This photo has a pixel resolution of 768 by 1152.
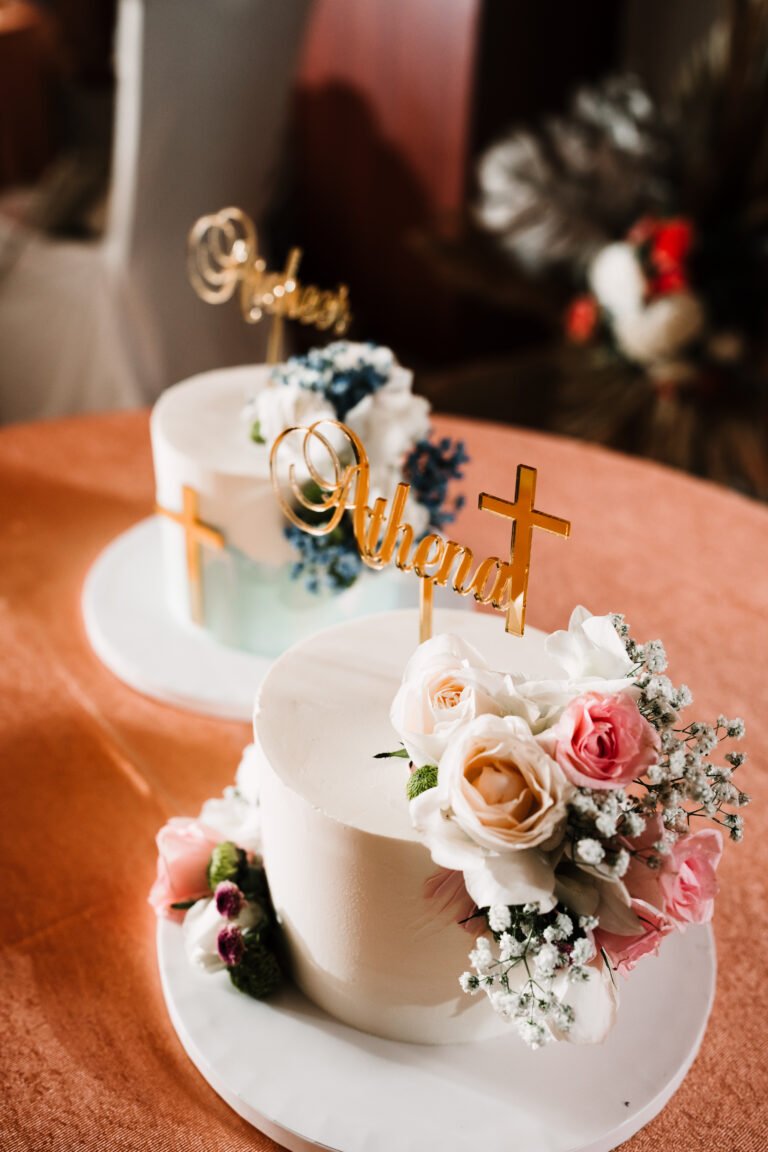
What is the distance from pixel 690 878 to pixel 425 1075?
0.28m

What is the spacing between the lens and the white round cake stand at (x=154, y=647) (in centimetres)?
136

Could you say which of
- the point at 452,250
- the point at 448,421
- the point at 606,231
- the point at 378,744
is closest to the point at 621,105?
the point at 606,231

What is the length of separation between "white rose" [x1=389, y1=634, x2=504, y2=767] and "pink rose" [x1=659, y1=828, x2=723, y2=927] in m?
→ 0.16

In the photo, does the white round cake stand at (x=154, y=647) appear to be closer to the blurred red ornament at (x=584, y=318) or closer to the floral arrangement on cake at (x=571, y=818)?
the floral arrangement on cake at (x=571, y=818)

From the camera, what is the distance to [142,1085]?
3.01 ft

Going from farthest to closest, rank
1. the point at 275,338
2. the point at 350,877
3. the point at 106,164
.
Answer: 1. the point at 106,164
2. the point at 275,338
3. the point at 350,877

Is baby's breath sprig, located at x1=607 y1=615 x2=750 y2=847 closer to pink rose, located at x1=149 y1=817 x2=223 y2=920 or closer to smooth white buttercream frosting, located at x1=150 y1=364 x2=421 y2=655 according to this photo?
pink rose, located at x1=149 y1=817 x2=223 y2=920

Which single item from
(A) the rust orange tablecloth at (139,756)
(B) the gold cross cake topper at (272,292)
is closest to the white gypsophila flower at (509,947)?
(A) the rust orange tablecloth at (139,756)

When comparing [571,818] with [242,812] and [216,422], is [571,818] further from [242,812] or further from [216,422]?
[216,422]

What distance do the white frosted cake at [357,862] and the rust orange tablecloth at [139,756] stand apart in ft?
0.38

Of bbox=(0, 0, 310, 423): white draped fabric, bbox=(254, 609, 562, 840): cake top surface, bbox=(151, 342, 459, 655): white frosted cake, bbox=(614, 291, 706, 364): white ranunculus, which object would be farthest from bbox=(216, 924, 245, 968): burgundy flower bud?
bbox=(0, 0, 310, 423): white draped fabric

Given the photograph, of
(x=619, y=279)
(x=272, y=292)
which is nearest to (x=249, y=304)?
(x=272, y=292)

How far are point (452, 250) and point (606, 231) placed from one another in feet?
1.20

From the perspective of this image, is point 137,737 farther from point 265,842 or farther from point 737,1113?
point 737,1113
